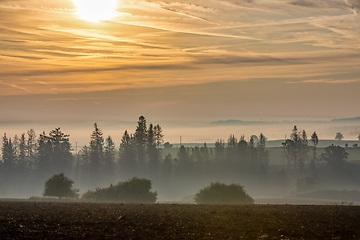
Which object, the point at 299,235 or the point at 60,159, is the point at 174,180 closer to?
the point at 60,159

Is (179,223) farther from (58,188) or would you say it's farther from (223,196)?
(58,188)

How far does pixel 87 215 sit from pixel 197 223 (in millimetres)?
7842

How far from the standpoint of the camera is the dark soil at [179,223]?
27.7 meters

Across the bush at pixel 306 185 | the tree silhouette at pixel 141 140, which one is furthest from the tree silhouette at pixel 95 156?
the bush at pixel 306 185

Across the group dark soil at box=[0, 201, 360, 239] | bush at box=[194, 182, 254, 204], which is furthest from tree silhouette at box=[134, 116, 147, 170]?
dark soil at box=[0, 201, 360, 239]

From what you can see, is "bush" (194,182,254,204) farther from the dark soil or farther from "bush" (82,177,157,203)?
the dark soil

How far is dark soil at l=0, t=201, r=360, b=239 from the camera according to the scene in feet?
90.7

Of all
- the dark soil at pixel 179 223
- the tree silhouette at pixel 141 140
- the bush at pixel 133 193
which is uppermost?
the tree silhouette at pixel 141 140

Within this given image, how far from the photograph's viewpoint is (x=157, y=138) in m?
192

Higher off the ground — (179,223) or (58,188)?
(58,188)

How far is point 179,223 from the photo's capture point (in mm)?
31453

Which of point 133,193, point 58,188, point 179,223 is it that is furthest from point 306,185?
point 179,223

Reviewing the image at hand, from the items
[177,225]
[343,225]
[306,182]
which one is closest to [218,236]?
[177,225]

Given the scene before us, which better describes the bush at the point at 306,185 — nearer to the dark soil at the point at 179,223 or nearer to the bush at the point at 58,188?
the bush at the point at 58,188
